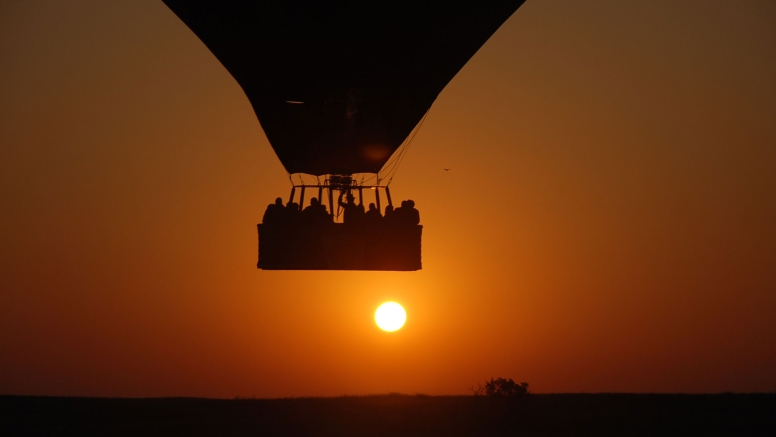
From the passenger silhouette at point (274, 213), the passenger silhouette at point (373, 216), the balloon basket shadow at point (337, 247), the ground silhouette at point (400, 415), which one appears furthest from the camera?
the ground silhouette at point (400, 415)

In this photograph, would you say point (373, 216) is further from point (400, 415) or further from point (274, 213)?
point (400, 415)

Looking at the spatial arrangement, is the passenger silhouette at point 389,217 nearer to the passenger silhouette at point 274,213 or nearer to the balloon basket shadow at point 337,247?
the balloon basket shadow at point 337,247

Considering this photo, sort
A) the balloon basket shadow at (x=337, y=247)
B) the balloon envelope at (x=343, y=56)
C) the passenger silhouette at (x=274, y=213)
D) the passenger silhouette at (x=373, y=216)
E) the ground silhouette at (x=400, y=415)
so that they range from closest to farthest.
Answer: the balloon envelope at (x=343, y=56)
the balloon basket shadow at (x=337, y=247)
the passenger silhouette at (x=373, y=216)
the passenger silhouette at (x=274, y=213)
the ground silhouette at (x=400, y=415)

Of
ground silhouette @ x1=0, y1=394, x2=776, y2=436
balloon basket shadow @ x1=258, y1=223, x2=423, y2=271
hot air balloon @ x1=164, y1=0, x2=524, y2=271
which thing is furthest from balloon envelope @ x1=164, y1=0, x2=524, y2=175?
ground silhouette @ x1=0, y1=394, x2=776, y2=436

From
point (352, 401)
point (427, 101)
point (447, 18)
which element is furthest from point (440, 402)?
point (447, 18)

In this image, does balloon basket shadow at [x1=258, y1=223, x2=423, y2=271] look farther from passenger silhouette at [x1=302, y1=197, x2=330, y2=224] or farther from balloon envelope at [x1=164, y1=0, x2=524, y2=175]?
balloon envelope at [x1=164, y1=0, x2=524, y2=175]

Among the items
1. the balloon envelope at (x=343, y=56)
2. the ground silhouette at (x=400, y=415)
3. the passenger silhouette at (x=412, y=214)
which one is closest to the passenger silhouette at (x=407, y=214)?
the passenger silhouette at (x=412, y=214)

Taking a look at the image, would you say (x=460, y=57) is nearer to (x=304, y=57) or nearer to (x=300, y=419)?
(x=304, y=57)

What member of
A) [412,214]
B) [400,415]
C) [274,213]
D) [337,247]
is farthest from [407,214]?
[400,415]
